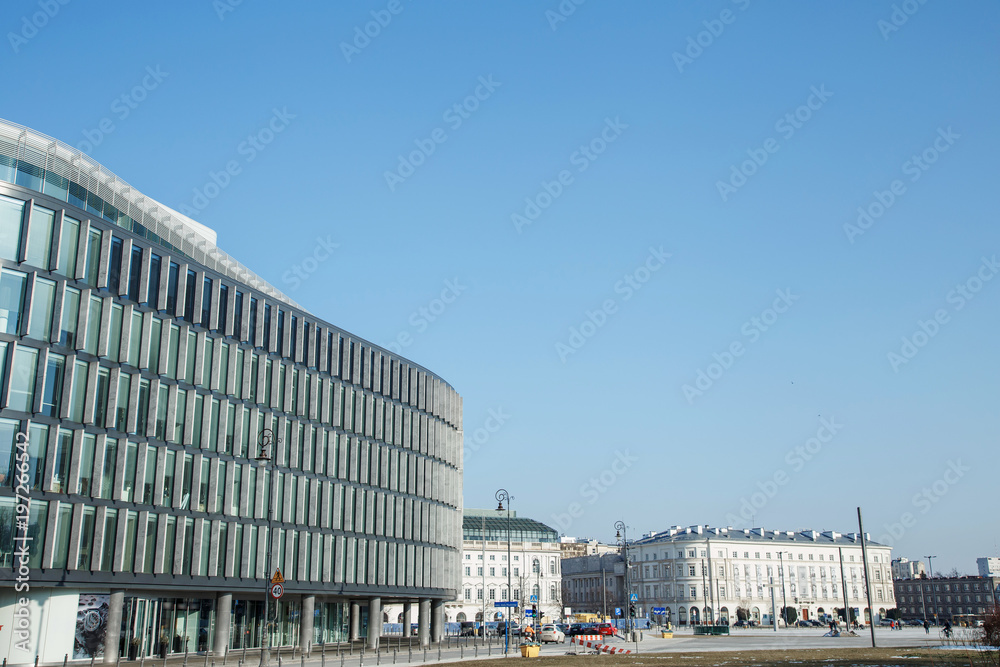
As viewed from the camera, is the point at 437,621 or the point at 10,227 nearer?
the point at 10,227

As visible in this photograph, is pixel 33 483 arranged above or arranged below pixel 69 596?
above

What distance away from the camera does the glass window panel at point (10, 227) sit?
130ft

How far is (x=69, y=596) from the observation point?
134 ft

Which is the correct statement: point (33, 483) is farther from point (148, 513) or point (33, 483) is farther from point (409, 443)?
point (409, 443)

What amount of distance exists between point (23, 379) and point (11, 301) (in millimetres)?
3547

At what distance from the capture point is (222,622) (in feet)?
168

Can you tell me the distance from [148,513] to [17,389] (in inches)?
398

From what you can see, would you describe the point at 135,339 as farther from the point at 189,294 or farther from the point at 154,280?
the point at 189,294

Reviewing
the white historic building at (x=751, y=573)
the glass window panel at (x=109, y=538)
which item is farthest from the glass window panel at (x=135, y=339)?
the white historic building at (x=751, y=573)

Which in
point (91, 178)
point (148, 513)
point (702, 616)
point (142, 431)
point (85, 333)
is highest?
point (91, 178)

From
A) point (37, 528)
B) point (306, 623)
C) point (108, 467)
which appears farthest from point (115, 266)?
point (306, 623)

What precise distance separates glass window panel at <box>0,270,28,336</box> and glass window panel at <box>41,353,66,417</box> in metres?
2.16

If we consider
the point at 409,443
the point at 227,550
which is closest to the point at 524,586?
the point at 409,443

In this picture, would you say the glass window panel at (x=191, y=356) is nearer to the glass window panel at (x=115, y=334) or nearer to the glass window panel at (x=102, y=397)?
the glass window panel at (x=115, y=334)
